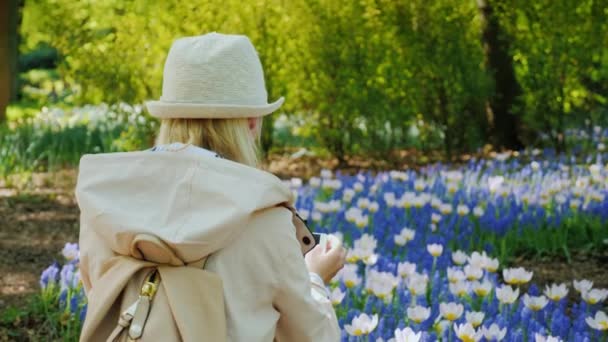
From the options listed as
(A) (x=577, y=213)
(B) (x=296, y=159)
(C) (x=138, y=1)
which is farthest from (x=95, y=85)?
(A) (x=577, y=213)

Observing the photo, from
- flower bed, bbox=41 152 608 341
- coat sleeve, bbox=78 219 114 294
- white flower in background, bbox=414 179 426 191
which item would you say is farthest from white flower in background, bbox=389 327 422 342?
white flower in background, bbox=414 179 426 191

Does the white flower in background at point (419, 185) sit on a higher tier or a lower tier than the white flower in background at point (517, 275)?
lower

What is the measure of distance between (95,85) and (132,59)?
16.6 inches

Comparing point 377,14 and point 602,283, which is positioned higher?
point 377,14

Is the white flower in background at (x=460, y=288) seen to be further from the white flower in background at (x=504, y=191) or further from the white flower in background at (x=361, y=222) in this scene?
the white flower in background at (x=504, y=191)

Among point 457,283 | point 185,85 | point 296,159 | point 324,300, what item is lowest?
point 296,159

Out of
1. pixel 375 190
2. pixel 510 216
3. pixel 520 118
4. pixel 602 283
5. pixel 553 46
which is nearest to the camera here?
pixel 602 283

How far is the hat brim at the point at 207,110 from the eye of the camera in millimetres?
1878

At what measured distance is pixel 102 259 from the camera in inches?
73.6

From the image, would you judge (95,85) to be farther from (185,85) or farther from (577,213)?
(185,85)

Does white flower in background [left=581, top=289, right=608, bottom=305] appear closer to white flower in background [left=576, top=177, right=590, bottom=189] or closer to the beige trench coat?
the beige trench coat

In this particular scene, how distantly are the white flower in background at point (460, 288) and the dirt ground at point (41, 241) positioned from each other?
111 centimetres

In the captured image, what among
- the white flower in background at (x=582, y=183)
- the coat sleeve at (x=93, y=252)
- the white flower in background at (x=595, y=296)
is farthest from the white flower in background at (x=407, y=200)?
the coat sleeve at (x=93, y=252)

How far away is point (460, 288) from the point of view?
10.7ft
